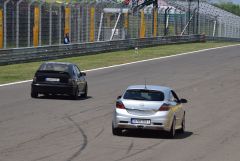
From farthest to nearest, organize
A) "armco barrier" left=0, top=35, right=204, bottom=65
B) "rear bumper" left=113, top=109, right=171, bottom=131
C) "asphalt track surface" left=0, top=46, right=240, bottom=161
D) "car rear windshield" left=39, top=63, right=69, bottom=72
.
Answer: "armco barrier" left=0, top=35, right=204, bottom=65 < "car rear windshield" left=39, top=63, right=69, bottom=72 < "rear bumper" left=113, top=109, right=171, bottom=131 < "asphalt track surface" left=0, top=46, right=240, bottom=161

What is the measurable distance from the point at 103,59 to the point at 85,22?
6.73 meters

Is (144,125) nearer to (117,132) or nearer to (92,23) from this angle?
(117,132)

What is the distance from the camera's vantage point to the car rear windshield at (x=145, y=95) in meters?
18.9

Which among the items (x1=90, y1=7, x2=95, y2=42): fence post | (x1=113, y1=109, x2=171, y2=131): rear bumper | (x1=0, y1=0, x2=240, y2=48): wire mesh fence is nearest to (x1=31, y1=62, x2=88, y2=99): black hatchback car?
(x1=113, y1=109, x2=171, y2=131): rear bumper

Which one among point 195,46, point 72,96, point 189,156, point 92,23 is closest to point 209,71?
point 92,23

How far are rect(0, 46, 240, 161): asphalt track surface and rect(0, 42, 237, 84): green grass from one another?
10.7 feet

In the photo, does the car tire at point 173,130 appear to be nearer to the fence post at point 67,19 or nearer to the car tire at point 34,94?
the car tire at point 34,94

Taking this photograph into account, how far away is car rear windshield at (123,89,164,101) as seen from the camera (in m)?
18.9

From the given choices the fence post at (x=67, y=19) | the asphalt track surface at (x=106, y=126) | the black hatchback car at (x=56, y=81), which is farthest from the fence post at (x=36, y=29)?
the black hatchback car at (x=56, y=81)

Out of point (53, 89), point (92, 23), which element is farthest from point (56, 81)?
point (92, 23)

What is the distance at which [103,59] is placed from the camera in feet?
165

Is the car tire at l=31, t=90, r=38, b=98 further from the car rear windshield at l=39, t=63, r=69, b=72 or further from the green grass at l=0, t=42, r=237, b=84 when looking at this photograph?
the green grass at l=0, t=42, r=237, b=84

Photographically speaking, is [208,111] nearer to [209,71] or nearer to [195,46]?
[209,71]

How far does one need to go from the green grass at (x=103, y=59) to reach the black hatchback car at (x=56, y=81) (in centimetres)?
668
